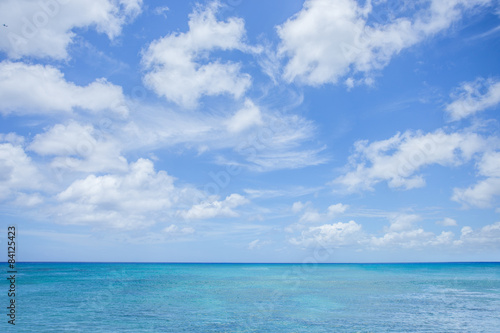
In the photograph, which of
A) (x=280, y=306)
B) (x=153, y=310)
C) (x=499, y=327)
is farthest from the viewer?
(x=280, y=306)

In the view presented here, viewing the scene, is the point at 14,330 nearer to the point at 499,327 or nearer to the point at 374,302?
the point at 374,302

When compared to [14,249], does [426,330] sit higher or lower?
lower

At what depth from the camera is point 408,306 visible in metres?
33.8

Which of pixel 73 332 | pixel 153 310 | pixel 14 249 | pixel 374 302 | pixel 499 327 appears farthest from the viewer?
pixel 374 302

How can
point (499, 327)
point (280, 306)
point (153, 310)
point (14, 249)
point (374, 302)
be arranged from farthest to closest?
1. point (374, 302)
2. point (280, 306)
3. point (153, 310)
4. point (499, 327)
5. point (14, 249)

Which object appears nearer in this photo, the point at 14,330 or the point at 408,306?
the point at 14,330

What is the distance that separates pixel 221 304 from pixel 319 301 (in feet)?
35.1

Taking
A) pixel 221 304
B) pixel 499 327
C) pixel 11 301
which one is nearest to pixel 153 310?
pixel 221 304

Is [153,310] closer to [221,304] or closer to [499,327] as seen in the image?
[221,304]

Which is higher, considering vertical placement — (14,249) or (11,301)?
(14,249)

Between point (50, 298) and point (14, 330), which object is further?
point (50, 298)

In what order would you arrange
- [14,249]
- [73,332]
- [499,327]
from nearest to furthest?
[14,249] < [73,332] < [499,327]

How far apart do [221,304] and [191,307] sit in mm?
3354

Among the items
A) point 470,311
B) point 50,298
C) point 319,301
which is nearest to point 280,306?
point 319,301
